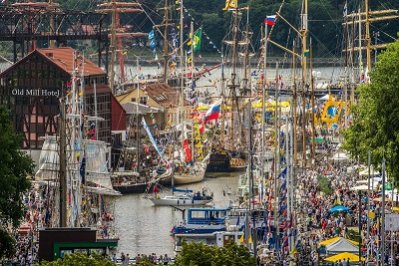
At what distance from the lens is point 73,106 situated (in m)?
103

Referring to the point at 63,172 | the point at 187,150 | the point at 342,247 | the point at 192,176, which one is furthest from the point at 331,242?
the point at 187,150

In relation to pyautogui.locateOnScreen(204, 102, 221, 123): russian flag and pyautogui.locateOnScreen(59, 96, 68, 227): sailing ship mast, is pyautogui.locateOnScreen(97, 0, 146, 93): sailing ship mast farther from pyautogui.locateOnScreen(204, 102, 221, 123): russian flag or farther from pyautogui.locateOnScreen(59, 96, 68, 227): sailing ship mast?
pyautogui.locateOnScreen(59, 96, 68, 227): sailing ship mast

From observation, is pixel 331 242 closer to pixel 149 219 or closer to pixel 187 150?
pixel 149 219

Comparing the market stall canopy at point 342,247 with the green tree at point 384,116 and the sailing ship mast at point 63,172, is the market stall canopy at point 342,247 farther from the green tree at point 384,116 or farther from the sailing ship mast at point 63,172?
the sailing ship mast at point 63,172

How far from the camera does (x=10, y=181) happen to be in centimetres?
9006

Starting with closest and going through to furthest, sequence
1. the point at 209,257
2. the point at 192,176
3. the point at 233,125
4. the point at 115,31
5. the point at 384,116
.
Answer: the point at 209,257 → the point at 384,116 → the point at 192,176 → the point at 233,125 → the point at 115,31

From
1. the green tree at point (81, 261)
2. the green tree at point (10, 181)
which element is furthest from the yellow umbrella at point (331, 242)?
the green tree at point (81, 261)

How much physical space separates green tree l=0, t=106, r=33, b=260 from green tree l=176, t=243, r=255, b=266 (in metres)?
15.8

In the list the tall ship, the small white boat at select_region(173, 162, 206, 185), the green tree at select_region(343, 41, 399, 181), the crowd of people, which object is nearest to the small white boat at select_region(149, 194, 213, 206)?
the crowd of people

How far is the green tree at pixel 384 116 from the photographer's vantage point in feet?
327

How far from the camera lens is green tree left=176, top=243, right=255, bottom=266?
239ft

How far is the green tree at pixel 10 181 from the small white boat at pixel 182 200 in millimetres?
32361

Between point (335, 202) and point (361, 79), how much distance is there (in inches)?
835

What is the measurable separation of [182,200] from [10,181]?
35.8 metres
